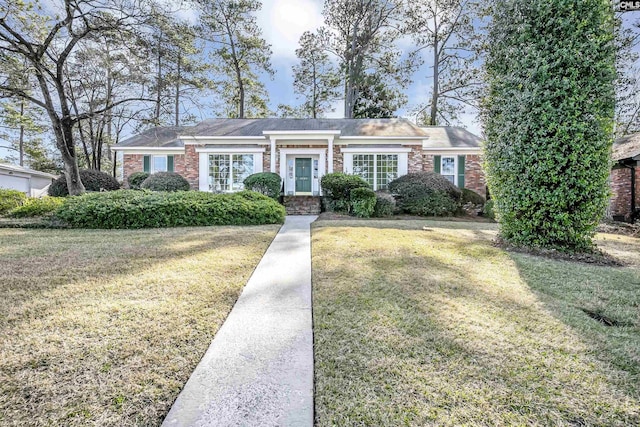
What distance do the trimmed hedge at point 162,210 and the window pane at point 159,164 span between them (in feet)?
27.5

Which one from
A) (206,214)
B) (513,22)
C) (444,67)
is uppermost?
(444,67)

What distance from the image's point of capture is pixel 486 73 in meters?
6.38

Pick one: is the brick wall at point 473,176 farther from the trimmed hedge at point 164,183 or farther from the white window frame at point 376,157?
the trimmed hedge at point 164,183

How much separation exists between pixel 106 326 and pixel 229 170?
13523 millimetres

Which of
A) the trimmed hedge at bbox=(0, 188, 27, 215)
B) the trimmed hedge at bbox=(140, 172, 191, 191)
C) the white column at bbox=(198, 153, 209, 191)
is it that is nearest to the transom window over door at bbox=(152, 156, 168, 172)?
the trimmed hedge at bbox=(140, 172, 191, 191)

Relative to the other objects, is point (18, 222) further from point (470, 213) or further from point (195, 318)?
point (470, 213)

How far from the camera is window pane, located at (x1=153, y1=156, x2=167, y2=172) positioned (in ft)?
56.0

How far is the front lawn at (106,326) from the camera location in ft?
5.66

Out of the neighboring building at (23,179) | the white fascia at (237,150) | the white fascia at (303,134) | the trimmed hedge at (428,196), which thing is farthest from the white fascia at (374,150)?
the neighboring building at (23,179)

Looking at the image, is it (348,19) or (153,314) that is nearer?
(153,314)

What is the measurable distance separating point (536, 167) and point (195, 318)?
5.74m

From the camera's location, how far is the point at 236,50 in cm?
2380

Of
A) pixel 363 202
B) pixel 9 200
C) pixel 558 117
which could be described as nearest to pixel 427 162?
pixel 363 202

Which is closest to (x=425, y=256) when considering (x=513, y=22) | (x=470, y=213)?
(x=513, y=22)
